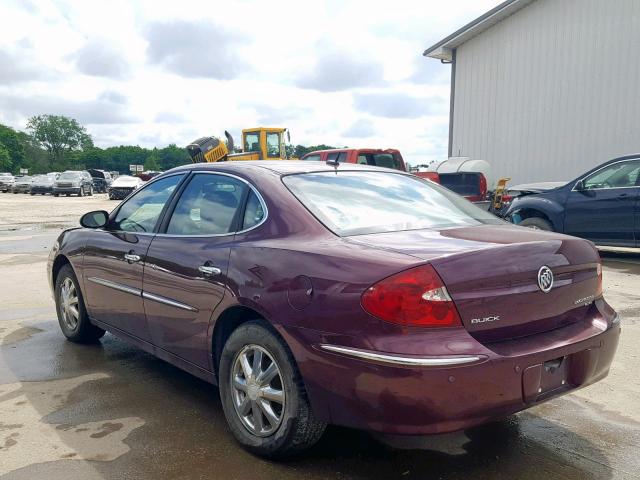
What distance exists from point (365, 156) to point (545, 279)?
37.1 ft

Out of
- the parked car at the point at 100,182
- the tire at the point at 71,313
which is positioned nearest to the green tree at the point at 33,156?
the parked car at the point at 100,182

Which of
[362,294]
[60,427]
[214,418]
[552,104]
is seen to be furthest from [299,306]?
[552,104]

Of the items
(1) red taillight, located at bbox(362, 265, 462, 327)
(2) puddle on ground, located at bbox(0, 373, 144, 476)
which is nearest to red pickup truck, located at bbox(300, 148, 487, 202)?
(2) puddle on ground, located at bbox(0, 373, 144, 476)

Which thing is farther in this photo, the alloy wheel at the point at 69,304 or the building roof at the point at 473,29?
the building roof at the point at 473,29

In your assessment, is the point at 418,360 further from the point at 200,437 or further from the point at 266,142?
the point at 266,142

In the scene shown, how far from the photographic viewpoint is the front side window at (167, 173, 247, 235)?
3474 millimetres

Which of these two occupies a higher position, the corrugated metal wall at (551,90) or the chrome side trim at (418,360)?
the corrugated metal wall at (551,90)

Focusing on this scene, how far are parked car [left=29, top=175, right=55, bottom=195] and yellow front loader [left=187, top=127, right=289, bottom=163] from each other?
88.7 ft

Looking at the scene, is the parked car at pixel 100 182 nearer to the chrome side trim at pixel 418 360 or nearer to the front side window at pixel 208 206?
the front side window at pixel 208 206

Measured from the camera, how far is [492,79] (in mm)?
18188

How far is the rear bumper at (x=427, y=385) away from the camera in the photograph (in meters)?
2.40

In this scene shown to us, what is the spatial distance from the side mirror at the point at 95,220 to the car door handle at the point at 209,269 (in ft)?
5.51

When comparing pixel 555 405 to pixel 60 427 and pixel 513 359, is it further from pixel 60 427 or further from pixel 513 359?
pixel 60 427

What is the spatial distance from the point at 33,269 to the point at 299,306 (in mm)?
7846
